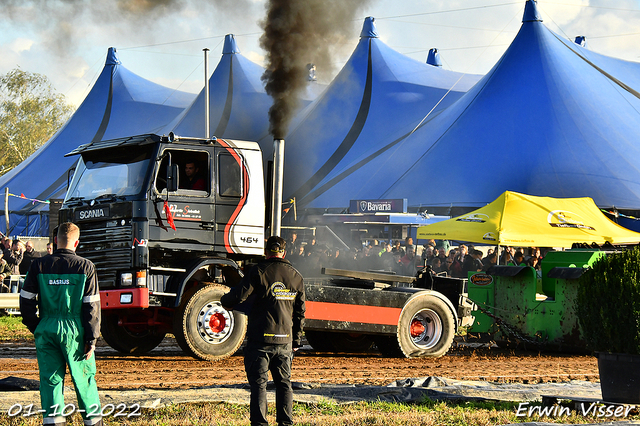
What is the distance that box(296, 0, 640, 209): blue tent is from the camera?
21.4 m

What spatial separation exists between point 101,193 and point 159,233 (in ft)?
3.18

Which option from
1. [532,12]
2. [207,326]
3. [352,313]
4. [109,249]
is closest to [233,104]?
[532,12]

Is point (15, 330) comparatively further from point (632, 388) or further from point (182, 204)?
point (632, 388)

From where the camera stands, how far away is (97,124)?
38.2m

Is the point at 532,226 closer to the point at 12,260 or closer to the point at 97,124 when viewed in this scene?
the point at 12,260

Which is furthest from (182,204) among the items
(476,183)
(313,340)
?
(476,183)

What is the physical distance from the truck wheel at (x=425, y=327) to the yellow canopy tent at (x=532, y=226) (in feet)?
17.0

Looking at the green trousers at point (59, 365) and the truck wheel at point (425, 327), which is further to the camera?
the truck wheel at point (425, 327)

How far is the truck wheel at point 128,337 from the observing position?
10.5 meters

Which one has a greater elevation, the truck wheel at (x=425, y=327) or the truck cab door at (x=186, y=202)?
the truck cab door at (x=186, y=202)

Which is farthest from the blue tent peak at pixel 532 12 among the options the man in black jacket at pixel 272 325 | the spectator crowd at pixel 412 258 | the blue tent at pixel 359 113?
the man in black jacket at pixel 272 325

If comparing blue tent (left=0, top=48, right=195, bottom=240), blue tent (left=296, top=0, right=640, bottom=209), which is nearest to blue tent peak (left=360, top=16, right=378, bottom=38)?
blue tent (left=296, top=0, right=640, bottom=209)

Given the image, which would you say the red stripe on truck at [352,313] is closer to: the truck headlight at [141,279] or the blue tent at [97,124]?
the truck headlight at [141,279]

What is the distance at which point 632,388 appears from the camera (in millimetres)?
6430
